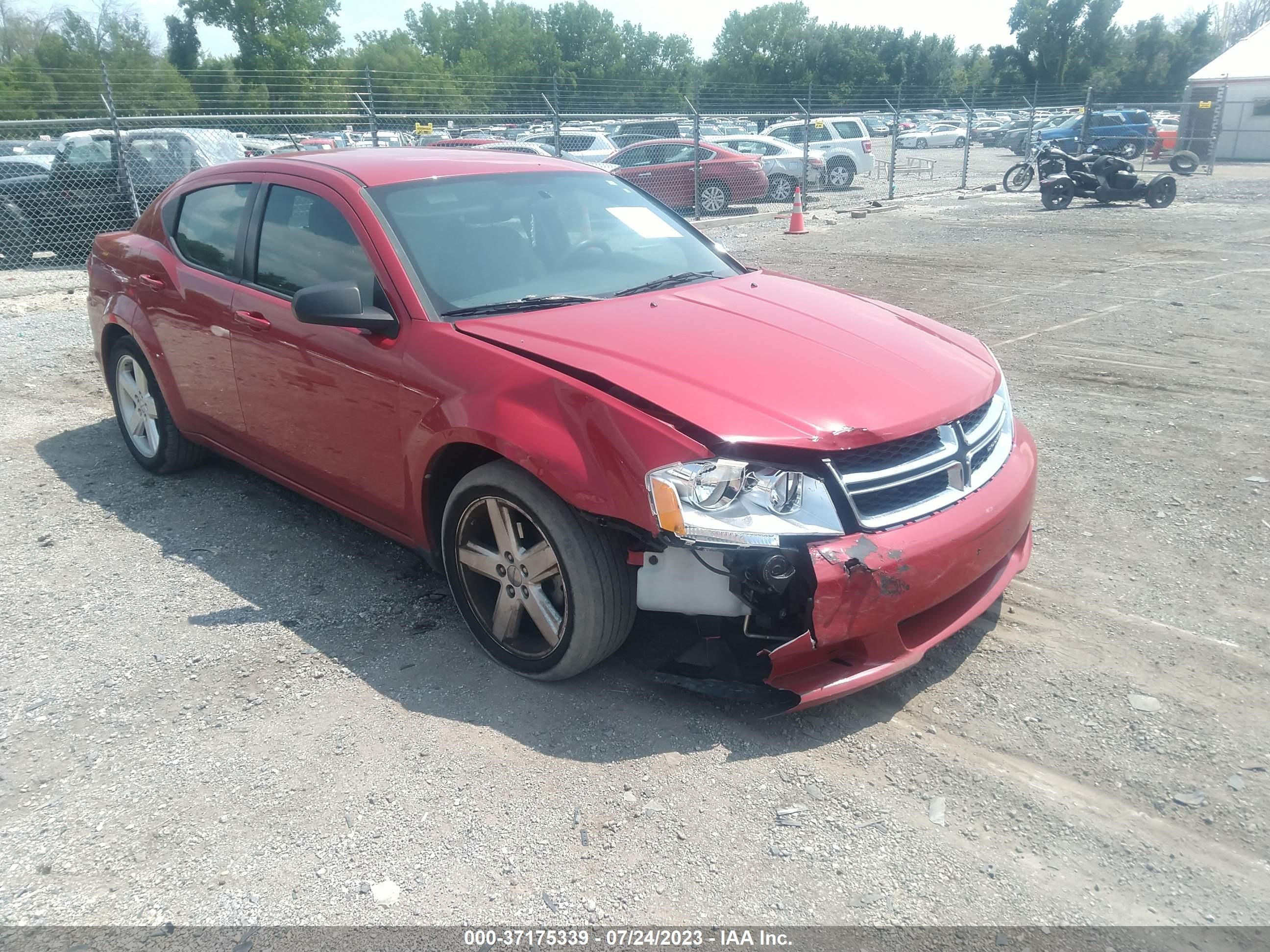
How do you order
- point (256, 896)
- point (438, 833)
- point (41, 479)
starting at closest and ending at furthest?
point (256, 896) → point (438, 833) → point (41, 479)

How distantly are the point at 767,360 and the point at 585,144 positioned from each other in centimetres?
2026

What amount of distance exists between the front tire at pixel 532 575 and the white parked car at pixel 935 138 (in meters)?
46.0

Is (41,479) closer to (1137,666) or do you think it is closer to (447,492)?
(447,492)

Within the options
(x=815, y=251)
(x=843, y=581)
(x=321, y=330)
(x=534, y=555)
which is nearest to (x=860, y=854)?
(x=843, y=581)

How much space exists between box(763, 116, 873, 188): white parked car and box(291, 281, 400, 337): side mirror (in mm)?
21334

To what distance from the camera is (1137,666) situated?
→ 337 cm

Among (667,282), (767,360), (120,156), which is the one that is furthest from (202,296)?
(120,156)

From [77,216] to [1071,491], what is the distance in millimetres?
13566

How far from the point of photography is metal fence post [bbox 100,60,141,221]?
43.2 feet

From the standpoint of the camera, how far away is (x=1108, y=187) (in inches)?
741

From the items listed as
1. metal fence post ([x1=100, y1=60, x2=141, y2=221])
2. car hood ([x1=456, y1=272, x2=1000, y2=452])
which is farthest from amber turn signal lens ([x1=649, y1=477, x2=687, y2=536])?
metal fence post ([x1=100, y1=60, x2=141, y2=221])

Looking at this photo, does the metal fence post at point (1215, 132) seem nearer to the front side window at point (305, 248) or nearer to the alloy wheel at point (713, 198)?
the alloy wheel at point (713, 198)

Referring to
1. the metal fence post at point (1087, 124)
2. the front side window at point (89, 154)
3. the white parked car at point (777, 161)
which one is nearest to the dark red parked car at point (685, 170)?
the white parked car at point (777, 161)

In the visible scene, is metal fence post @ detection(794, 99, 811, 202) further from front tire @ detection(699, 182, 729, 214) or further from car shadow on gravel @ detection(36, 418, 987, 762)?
car shadow on gravel @ detection(36, 418, 987, 762)
